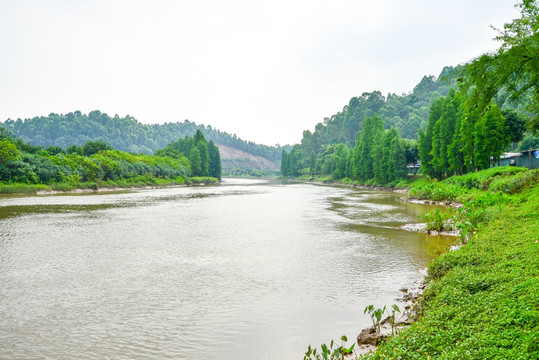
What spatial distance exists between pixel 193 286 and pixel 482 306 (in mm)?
8805

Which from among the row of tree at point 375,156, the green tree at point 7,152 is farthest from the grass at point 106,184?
the row of tree at point 375,156

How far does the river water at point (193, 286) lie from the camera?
8898 millimetres

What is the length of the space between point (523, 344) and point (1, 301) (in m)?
13.1

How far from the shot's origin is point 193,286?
13125mm

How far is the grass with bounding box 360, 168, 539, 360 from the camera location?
599cm

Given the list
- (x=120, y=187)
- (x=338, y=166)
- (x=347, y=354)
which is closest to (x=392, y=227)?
(x=347, y=354)

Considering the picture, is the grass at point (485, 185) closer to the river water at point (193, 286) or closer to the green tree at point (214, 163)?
the river water at point (193, 286)

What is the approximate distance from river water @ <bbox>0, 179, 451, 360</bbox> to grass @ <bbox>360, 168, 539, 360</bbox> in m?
2.02

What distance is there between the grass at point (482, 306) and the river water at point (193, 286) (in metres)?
2.02

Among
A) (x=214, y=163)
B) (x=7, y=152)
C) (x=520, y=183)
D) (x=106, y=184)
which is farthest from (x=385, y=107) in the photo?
(x=520, y=183)

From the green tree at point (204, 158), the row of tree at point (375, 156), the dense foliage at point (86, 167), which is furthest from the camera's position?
the green tree at point (204, 158)

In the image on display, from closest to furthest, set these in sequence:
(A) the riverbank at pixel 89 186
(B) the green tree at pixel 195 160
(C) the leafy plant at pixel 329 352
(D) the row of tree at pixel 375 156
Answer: (C) the leafy plant at pixel 329 352
(A) the riverbank at pixel 89 186
(D) the row of tree at pixel 375 156
(B) the green tree at pixel 195 160

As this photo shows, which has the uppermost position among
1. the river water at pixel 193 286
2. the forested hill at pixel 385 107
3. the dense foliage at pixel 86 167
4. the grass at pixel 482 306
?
the forested hill at pixel 385 107

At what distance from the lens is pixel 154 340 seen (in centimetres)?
895
